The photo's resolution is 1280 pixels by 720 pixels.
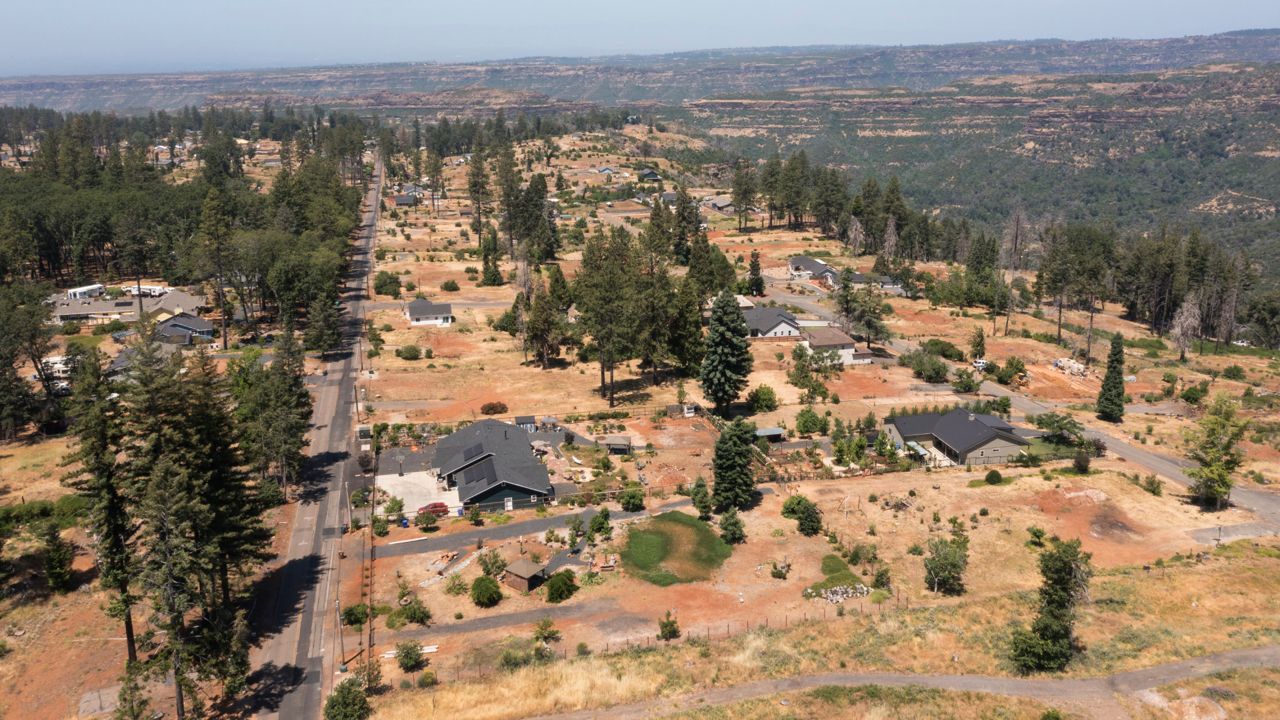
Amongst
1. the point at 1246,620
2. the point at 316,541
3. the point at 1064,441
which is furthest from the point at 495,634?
the point at 1064,441

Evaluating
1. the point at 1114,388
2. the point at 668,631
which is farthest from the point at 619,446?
the point at 1114,388

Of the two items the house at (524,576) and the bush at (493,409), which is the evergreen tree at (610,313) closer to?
the bush at (493,409)

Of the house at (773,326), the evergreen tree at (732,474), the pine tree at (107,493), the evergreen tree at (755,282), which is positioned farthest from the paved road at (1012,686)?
the evergreen tree at (755,282)

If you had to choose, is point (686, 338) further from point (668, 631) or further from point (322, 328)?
point (668, 631)

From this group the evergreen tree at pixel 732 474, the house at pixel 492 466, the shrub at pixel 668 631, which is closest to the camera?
the shrub at pixel 668 631

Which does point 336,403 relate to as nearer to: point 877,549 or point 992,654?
point 877,549
